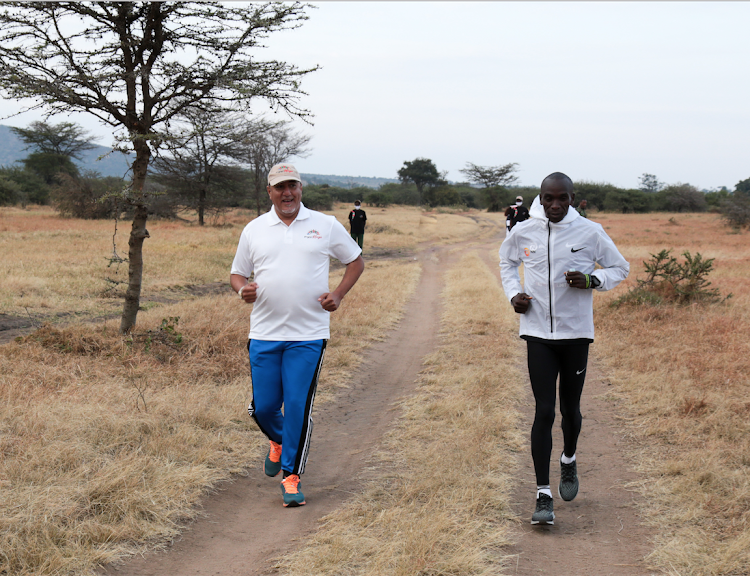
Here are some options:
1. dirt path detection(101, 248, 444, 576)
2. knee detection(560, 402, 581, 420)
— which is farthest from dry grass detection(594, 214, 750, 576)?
dirt path detection(101, 248, 444, 576)

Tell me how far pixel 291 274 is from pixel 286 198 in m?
0.45

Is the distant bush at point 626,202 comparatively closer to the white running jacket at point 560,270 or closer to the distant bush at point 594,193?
the distant bush at point 594,193

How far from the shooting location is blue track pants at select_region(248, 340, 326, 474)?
12.1ft

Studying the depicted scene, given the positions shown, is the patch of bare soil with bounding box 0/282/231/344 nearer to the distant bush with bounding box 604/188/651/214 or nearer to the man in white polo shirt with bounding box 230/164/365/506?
the man in white polo shirt with bounding box 230/164/365/506

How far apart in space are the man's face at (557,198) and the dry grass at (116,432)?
8.53 ft

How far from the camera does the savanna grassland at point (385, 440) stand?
10.0 ft

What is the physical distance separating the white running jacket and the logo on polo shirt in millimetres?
1163

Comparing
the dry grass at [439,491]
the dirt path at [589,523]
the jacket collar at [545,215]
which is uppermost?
the jacket collar at [545,215]

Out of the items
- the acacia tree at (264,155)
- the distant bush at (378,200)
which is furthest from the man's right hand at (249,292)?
the distant bush at (378,200)

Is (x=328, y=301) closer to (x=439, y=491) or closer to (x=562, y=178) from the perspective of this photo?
(x=439, y=491)

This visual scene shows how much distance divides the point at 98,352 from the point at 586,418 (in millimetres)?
4862

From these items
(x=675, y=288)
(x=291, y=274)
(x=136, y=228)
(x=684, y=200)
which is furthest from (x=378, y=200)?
(x=291, y=274)

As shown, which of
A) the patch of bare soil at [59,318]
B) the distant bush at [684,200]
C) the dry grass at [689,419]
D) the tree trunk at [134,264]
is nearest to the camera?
the dry grass at [689,419]

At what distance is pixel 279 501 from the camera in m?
3.82
